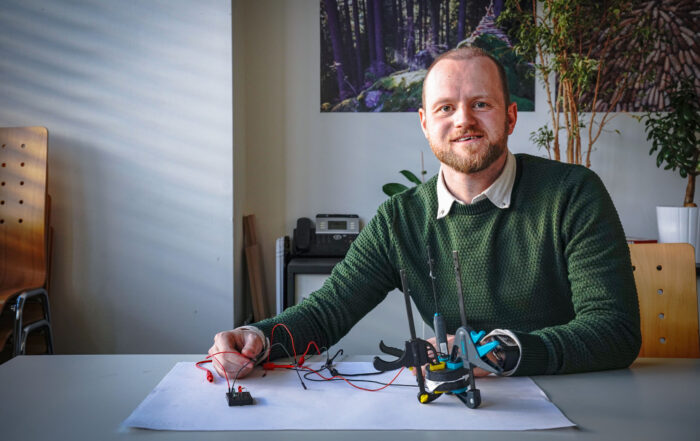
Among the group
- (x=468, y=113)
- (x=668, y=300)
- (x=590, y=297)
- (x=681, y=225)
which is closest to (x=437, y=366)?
(x=590, y=297)

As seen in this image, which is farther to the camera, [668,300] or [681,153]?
[681,153]

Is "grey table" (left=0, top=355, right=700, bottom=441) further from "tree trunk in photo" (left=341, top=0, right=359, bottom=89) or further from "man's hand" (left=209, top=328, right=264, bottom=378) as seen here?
"tree trunk in photo" (left=341, top=0, right=359, bottom=89)

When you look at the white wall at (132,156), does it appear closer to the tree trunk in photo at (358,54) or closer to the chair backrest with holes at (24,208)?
the chair backrest with holes at (24,208)

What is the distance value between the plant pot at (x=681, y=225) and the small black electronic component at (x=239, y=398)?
265 cm

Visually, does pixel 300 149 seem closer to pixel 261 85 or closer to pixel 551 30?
pixel 261 85

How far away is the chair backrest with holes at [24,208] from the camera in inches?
101

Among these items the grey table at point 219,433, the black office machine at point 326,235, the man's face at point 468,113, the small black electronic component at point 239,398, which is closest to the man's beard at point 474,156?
the man's face at point 468,113

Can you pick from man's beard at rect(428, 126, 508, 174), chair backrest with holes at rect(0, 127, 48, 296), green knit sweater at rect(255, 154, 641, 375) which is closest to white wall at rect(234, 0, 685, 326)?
chair backrest with holes at rect(0, 127, 48, 296)

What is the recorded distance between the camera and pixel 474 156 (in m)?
1.43

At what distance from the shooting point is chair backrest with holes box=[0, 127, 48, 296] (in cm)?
258

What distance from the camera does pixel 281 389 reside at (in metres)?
1.02

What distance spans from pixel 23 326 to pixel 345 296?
161cm

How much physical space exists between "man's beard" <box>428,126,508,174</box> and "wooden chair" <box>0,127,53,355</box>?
196 centimetres

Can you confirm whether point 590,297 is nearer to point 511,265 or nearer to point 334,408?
point 511,265
